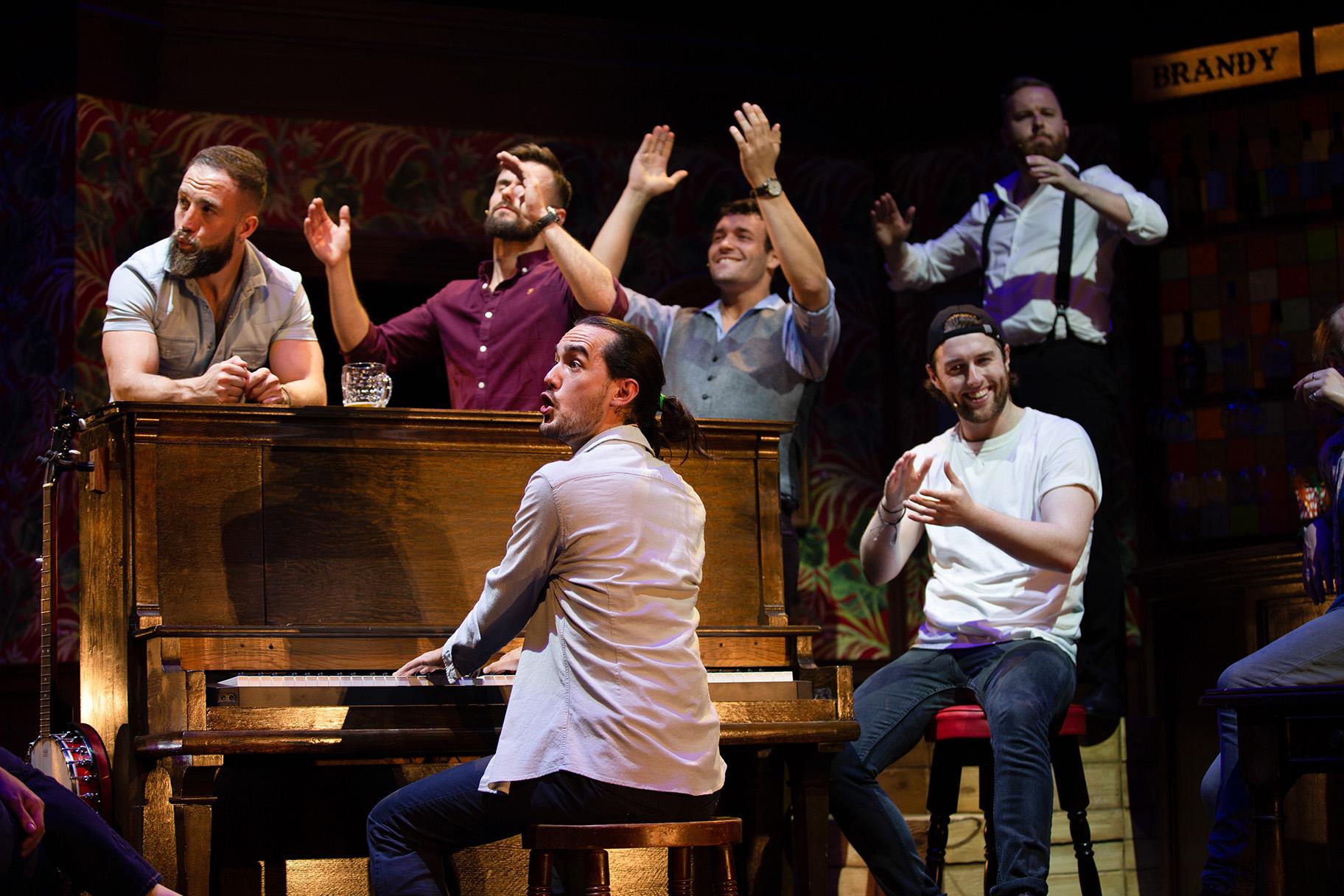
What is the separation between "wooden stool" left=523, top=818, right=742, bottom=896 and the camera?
3.09m

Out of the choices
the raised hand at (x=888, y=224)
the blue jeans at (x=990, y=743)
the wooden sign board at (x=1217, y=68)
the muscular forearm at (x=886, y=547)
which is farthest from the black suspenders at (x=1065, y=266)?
the blue jeans at (x=990, y=743)

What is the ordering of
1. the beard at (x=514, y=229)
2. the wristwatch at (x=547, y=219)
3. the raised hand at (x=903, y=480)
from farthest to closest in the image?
the beard at (x=514, y=229)
the wristwatch at (x=547, y=219)
the raised hand at (x=903, y=480)

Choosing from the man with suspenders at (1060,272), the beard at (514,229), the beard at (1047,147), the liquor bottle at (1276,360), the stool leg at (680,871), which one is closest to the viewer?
the stool leg at (680,871)

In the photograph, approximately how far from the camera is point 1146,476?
6355 millimetres

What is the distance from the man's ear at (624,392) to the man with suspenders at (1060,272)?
7.10 feet

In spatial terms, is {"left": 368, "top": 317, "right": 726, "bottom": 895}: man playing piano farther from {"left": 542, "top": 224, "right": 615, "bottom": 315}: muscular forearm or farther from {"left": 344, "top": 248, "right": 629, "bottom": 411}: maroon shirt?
{"left": 344, "top": 248, "right": 629, "bottom": 411}: maroon shirt

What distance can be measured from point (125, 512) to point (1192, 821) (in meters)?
3.29

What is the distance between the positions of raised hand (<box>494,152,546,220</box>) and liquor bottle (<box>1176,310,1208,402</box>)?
2.83 metres

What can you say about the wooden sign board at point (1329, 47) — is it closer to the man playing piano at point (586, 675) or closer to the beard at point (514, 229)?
the beard at point (514, 229)

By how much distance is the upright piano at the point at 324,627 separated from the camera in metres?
3.53

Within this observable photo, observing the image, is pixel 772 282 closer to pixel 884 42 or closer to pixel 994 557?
pixel 884 42

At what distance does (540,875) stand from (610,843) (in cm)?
17

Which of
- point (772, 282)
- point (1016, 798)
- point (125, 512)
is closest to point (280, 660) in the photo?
point (125, 512)

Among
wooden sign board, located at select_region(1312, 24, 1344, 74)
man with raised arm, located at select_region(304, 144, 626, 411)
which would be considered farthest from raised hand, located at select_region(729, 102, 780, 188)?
wooden sign board, located at select_region(1312, 24, 1344, 74)
